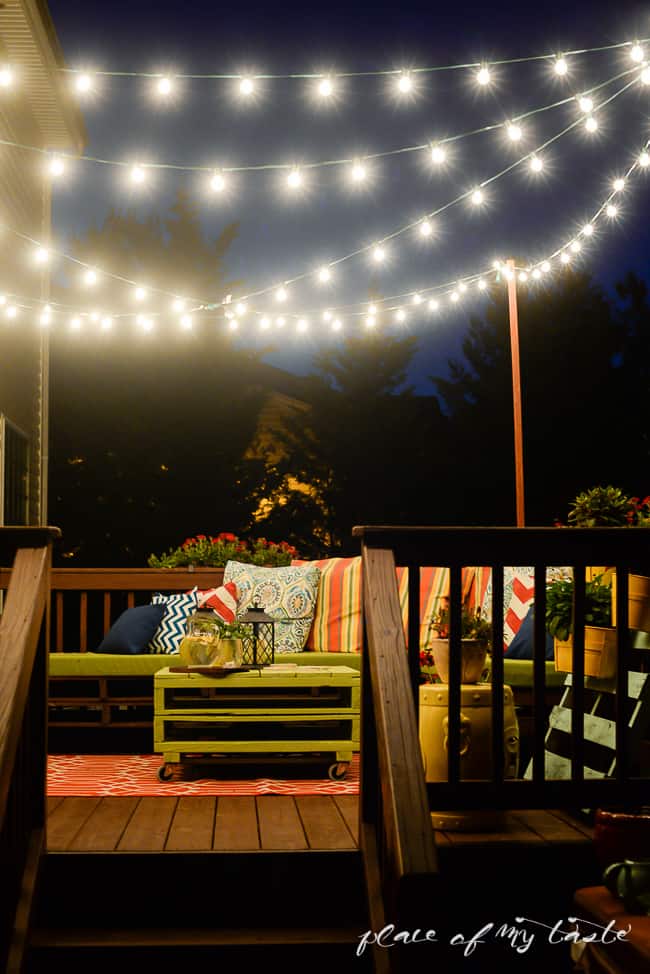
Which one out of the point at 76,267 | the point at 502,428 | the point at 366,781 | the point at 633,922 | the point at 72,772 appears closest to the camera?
the point at 633,922

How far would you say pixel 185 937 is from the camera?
3.03 m

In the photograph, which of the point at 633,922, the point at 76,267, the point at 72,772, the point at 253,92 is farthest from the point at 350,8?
→ the point at 633,922

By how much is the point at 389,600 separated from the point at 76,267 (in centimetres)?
1182

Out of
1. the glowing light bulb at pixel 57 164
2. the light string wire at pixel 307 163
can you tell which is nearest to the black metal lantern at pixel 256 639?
the light string wire at pixel 307 163

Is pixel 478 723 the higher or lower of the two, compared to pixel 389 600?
lower

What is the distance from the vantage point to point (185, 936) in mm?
3041

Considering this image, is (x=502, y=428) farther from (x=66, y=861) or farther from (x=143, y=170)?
(x=66, y=861)

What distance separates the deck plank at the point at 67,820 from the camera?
3.31 meters

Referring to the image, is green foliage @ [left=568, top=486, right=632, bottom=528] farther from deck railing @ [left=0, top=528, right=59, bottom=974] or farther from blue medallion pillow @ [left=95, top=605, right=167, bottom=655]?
blue medallion pillow @ [left=95, top=605, right=167, bottom=655]

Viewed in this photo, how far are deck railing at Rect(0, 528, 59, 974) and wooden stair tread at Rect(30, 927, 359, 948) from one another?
0.51 feet

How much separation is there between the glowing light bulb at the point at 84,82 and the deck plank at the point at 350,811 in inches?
136

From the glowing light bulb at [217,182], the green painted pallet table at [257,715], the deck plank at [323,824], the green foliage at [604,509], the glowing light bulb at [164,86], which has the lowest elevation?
the deck plank at [323,824]

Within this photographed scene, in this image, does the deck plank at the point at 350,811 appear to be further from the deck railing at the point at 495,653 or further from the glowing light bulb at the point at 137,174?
the glowing light bulb at the point at 137,174

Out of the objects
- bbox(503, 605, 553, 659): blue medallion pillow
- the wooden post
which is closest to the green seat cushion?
bbox(503, 605, 553, 659): blue medallion pillow
